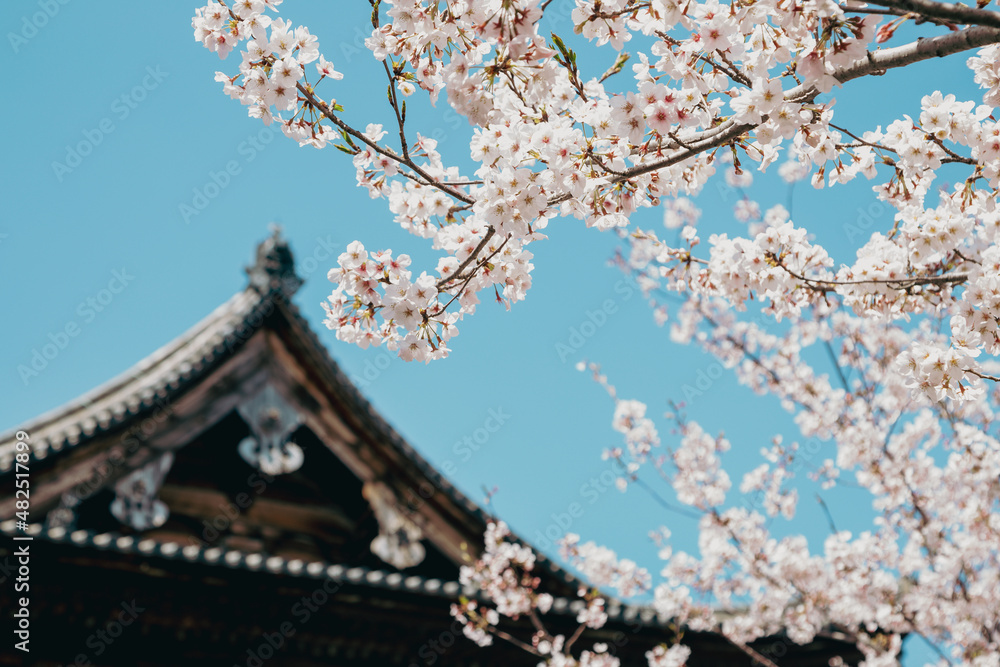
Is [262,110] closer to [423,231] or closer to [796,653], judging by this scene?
[423,231]

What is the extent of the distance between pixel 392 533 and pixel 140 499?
2.37 metres

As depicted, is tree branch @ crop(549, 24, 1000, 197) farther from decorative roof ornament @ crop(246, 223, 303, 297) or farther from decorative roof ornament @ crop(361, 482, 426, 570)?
decorative roof ornament @ crop(246, 223, 303, 297)

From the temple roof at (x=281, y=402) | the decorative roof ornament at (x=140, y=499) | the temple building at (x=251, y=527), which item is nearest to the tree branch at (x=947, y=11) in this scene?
the temple building at (x=251, y=527)

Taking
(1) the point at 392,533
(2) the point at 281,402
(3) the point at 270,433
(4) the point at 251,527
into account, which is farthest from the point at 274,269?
(1) the point at 392,533

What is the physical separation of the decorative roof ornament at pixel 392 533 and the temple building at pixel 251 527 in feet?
0.05

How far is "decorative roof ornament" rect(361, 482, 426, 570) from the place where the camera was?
721cm

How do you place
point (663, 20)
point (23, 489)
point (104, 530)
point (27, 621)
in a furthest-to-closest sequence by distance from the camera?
1. point (104, 530)
2. point (23, 489)
3. point (27, 621)
4. point (663, 20)

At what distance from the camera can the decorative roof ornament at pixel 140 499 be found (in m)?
6.14

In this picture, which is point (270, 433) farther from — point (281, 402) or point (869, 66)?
point (869, 66)

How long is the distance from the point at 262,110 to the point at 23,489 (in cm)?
445

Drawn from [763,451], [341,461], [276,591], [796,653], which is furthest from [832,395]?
[276,591]

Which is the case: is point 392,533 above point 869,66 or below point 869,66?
below

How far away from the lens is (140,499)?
6.27 metres

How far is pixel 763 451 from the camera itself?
9.68 metres
